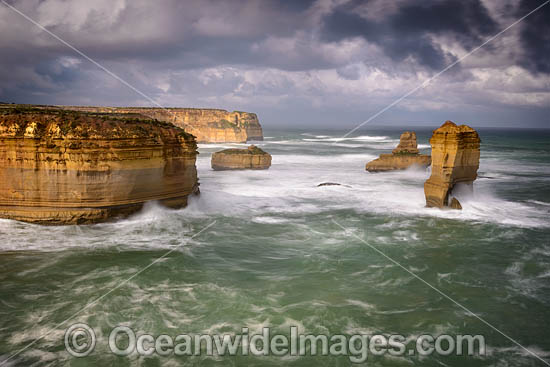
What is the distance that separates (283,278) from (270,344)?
10.2ft

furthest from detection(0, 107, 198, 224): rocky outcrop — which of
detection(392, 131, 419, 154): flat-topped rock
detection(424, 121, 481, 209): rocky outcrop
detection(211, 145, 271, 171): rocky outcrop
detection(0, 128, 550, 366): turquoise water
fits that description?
detection(392, 131, 419, 154): flat-topped rock

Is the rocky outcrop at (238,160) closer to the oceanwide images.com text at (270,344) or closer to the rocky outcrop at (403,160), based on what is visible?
the rocky outcrop at (403,160)

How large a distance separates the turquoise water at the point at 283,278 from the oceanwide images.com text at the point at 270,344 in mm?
164

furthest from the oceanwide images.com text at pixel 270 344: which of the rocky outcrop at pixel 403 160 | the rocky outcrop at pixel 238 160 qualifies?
the rocky outcrop at pixel 403 160

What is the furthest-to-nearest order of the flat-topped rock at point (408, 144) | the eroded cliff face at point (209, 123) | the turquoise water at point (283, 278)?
the eroded cliff face at point (209, 123) < the flat-topped rock at point (408, 144) < the turquoise water at point (283, 278)

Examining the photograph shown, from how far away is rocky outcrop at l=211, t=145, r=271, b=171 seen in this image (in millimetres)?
35969

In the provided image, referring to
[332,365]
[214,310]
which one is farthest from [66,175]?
[332,365]

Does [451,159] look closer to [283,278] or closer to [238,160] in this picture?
[283,278]

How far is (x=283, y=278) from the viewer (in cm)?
1080

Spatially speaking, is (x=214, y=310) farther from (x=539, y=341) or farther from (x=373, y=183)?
(x=373, y=183)

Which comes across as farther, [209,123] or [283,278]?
[209,123]

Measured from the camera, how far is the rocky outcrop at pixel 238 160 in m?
36.0

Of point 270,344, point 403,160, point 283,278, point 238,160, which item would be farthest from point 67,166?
point 403,160

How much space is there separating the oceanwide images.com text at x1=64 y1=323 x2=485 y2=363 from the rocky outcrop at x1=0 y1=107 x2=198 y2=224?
8.11 metres
